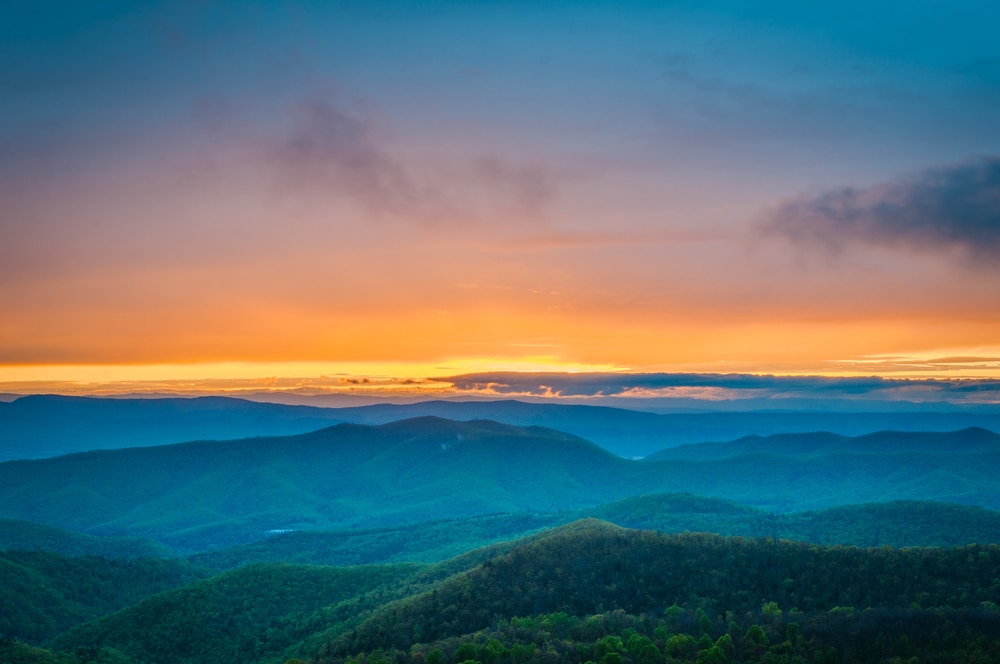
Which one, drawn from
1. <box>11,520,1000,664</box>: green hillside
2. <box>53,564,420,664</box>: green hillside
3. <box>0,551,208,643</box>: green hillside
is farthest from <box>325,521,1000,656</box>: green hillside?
<box>0,551,208,643</box>: green hillside

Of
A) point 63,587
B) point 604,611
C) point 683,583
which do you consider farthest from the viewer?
point 63,587

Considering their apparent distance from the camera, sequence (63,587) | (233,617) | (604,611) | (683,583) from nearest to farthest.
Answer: (604,611)
(683,583)
(233,617)
(63,587)

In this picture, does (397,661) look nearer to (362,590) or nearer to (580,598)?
(580,598)

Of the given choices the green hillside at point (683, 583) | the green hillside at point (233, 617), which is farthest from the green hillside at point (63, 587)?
the green hillside at point (683, 583)

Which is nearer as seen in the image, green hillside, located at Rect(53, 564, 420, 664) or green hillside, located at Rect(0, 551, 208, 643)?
green hillside, located at Rect(53, 564, 420, 664)

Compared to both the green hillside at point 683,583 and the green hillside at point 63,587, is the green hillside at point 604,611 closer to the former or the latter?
the green hillside at point 683,583

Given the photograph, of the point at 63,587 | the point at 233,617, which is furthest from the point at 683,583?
the point at 63,587

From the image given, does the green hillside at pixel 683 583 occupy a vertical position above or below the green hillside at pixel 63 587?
above

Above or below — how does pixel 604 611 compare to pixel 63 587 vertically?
above

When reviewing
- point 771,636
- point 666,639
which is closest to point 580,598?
point 666,639

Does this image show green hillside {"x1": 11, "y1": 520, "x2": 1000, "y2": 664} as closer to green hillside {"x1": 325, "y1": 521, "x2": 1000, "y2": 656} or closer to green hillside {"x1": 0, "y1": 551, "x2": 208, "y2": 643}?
green hillside {"x1": 325, "y1": 521, "x2": 1000, "y2": 656}

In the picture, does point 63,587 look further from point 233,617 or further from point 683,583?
point 683,583
